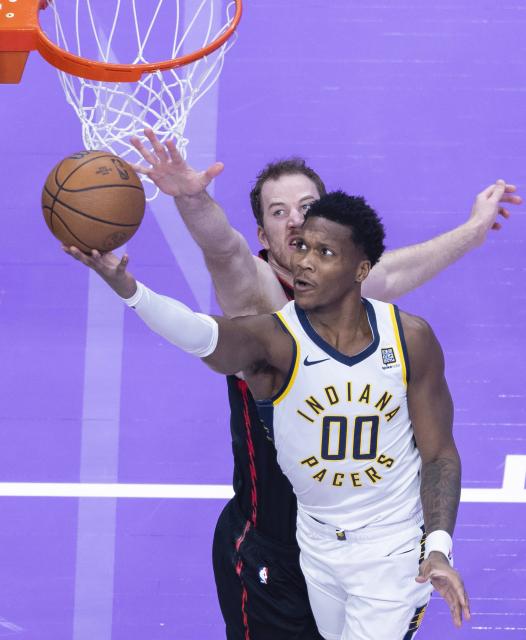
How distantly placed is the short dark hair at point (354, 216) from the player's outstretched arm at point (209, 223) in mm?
290

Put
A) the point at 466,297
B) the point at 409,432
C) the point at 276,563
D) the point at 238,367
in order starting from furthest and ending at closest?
1. the point at 466,297
2. the point at 276,563
3. the point at 409,432
4. the point at 238,367

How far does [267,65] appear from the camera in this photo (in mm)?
6207

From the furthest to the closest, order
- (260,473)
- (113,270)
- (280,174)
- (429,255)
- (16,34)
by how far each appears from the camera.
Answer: (429,255) → (280,174) → (260,473) → (16,34) → (113,270)

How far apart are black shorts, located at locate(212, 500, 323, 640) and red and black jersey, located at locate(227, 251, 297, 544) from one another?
0.18ft

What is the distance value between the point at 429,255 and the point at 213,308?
1627 millimetres

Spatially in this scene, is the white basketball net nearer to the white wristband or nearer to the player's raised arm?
the player's raised arm

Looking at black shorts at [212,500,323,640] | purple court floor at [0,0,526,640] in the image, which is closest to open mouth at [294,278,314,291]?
black shorts at [212,500,323,640]

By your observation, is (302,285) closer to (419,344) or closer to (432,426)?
(419,344)

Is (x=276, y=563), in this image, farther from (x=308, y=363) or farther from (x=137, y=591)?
(x=137, y=591)

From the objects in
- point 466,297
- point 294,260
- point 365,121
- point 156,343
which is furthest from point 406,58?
point 294,260

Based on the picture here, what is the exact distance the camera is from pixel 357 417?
357 cm

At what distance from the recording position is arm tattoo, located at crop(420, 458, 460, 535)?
3.53m

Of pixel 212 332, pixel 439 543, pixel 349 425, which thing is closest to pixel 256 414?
pixel 349 425

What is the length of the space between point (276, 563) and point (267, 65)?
304cm
